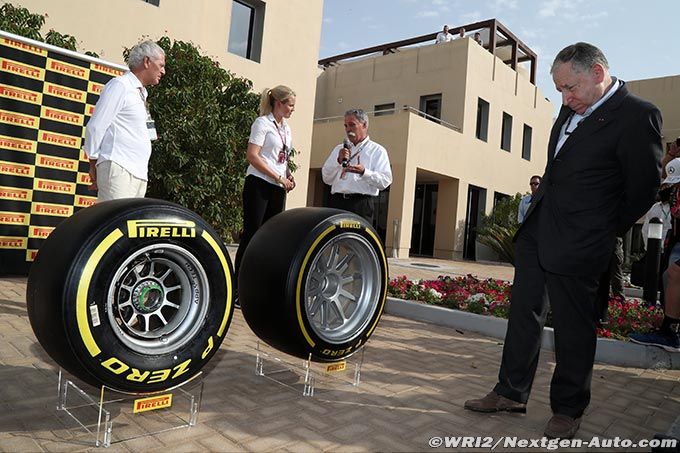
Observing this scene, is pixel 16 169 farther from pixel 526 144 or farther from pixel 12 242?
pixel 526 144

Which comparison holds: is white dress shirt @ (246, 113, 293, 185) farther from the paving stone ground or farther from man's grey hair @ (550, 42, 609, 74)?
man's grey hair @ (550, 42, 609, 74)

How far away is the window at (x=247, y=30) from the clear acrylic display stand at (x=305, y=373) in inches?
444

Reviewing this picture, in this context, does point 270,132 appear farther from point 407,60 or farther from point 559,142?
point 407,60

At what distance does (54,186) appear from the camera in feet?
20.4

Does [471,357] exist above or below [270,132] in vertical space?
below

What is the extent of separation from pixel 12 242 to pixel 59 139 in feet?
4.31

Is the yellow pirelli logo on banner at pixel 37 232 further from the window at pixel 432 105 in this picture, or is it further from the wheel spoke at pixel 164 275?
the window at pixel 432 105

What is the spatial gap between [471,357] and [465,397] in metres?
1.17

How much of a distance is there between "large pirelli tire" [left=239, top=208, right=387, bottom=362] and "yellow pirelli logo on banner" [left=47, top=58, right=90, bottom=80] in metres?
4.43

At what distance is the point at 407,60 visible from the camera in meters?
19.5

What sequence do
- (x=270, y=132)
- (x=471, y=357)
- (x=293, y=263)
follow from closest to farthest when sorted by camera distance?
(x=293, y=263)
(x=471, y=357)
(x=270, y=132)

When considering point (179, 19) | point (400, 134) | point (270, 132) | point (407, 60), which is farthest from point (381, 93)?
point (270, 132)

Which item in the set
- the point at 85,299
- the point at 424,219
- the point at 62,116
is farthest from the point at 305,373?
the point at 424,219

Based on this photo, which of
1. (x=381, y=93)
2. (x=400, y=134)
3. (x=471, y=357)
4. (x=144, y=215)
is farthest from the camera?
(x=381, y=93)
